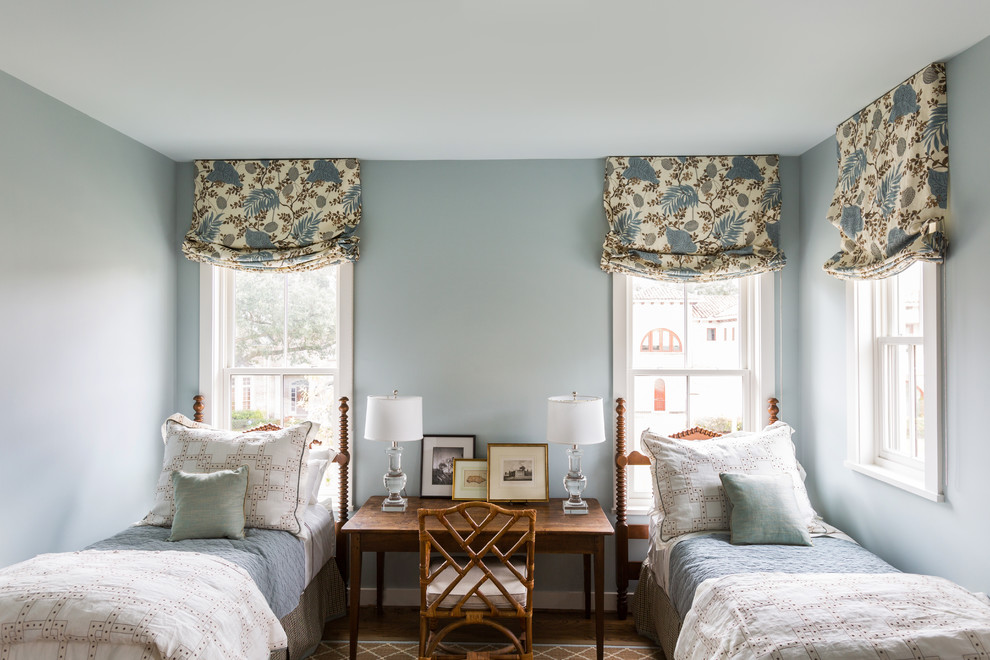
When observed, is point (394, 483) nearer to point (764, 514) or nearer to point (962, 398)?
point (764, 514)

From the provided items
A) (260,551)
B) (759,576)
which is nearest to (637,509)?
(759,576)

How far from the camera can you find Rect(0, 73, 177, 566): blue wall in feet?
8.54

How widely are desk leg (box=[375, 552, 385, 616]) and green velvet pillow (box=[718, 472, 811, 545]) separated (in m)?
1.87

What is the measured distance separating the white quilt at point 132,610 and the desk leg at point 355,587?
532 millimetres

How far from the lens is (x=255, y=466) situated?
10.1 feet

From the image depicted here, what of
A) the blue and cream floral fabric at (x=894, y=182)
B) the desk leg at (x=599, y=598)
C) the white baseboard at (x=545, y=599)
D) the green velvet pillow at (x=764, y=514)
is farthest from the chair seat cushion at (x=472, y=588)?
the blue and cream floral fabric at (x=894, y=182)

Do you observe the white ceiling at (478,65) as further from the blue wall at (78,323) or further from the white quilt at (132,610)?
the white quilt at (132,610)

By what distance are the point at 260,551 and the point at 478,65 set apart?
2.20m

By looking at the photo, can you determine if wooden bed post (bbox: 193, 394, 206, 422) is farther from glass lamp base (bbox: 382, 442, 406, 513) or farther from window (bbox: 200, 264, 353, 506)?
glass lamp base (bbox: 382, 442, 406, 513)

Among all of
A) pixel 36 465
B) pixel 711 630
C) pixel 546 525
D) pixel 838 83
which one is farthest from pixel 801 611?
pixel 36 465

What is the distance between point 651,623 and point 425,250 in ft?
7.71

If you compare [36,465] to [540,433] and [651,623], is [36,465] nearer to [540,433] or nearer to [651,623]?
[540,433]

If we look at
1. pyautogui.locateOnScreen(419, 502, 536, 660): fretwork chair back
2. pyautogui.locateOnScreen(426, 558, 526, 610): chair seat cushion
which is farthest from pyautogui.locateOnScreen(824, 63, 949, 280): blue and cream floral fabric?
pyautogui.locateOnScreen(426, 558, 526, 610): chair seat cushion

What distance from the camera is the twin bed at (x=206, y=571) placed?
194cm
